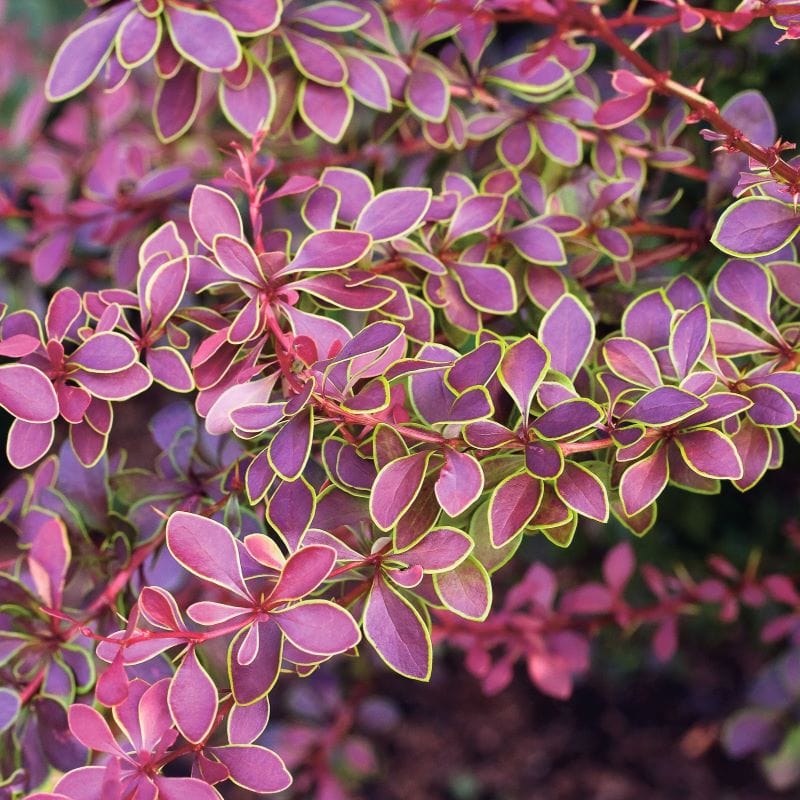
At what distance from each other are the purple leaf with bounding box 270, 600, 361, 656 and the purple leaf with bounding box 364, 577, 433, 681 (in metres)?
0.04

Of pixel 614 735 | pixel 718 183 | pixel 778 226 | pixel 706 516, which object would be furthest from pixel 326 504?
pixel 614 735

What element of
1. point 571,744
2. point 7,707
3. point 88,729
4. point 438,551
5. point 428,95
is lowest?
point 571,744

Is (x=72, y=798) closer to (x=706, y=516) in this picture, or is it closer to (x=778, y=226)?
(x=778, y=226)

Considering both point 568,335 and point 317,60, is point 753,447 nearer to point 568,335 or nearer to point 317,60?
point 568,335

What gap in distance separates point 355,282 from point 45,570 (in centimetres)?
39

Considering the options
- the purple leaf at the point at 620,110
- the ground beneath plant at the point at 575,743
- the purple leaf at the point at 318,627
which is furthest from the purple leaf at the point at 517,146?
the ground beneath plant at the point at 575,743

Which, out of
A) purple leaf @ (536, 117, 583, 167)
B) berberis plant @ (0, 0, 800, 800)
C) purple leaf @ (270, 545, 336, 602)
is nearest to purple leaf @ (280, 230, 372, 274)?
berberis plant @ (0, 0, 800, 800)

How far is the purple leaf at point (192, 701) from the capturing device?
63 centimetres

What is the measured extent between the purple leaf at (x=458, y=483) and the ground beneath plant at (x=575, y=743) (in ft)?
4.05

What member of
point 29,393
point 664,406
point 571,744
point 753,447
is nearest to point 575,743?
point 571,744

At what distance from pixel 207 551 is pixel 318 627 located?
0.09 meters

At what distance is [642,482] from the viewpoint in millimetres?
675

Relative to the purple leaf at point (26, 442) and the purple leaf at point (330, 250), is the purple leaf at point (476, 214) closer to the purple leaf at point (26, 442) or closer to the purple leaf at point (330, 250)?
the purple leaf at point (330, 250)

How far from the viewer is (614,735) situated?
173 centimetres
